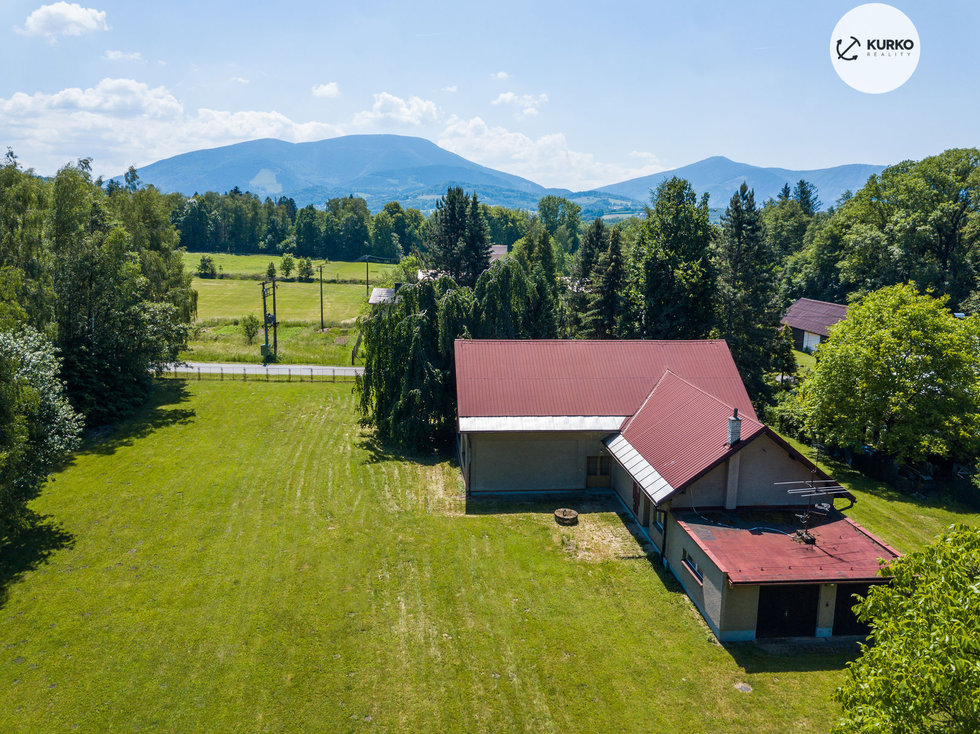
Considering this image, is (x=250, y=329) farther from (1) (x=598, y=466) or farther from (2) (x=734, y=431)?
(2) (x=734, y=431)

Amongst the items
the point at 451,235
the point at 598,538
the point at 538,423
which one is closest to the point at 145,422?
the point at 538,423

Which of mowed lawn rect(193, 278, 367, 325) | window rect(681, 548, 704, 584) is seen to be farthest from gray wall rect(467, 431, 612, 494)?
mowed lawn rect(193, 278, 367, 325)

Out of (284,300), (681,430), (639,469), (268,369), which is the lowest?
(268,369)

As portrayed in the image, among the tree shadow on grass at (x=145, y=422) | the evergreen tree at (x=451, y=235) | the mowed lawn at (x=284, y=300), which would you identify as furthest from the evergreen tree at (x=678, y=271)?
the mowed lawn at (x=284, y=300)

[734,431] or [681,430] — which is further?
[681,430]

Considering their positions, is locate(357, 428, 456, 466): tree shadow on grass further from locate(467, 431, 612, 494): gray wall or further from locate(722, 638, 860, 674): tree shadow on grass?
locate(722, 638, 860, 674): tree shadow on grass

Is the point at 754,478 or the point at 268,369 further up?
the point at 754,478

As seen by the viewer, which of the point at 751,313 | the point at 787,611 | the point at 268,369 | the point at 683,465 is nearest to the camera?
the point at 787,611
